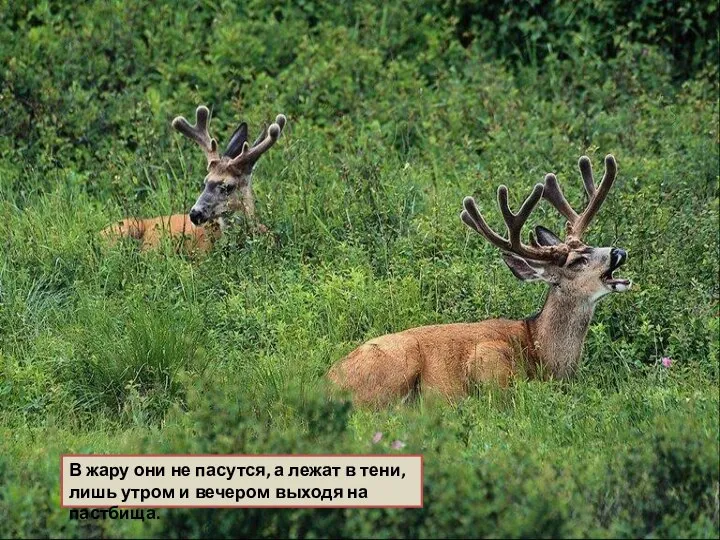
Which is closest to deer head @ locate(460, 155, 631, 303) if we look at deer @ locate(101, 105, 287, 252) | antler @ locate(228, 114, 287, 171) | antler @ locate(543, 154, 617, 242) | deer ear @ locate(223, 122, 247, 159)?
antler @ locate(543, 154, 617, 242)

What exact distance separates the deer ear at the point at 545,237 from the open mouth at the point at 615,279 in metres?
0.41

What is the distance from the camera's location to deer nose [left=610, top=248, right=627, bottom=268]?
8430 mm

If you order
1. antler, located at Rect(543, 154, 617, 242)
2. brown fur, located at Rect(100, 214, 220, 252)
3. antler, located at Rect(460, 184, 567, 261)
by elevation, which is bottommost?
antler, located at Rect(460, 184, 567, 261)

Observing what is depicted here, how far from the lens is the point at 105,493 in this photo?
6090 millimetres

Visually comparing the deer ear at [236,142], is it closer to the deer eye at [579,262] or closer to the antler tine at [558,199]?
the antler tine at [558,199]

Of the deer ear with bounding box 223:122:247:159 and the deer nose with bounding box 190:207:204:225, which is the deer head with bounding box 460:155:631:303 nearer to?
the deer nose with bounding box 190:207:204:225

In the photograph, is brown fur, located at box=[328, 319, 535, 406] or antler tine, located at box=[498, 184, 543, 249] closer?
brown fur, located at box=[328, 319, 535, 406]

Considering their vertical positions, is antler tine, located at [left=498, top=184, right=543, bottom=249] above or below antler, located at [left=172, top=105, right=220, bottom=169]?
below

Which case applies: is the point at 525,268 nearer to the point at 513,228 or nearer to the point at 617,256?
the point at 513,228

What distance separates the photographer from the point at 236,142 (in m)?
10.8

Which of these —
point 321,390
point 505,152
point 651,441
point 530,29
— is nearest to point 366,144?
point 505,152

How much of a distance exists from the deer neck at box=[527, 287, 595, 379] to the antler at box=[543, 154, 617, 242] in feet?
1.20

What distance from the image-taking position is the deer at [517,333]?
8312mm

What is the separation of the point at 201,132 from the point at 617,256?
11.5 ft
